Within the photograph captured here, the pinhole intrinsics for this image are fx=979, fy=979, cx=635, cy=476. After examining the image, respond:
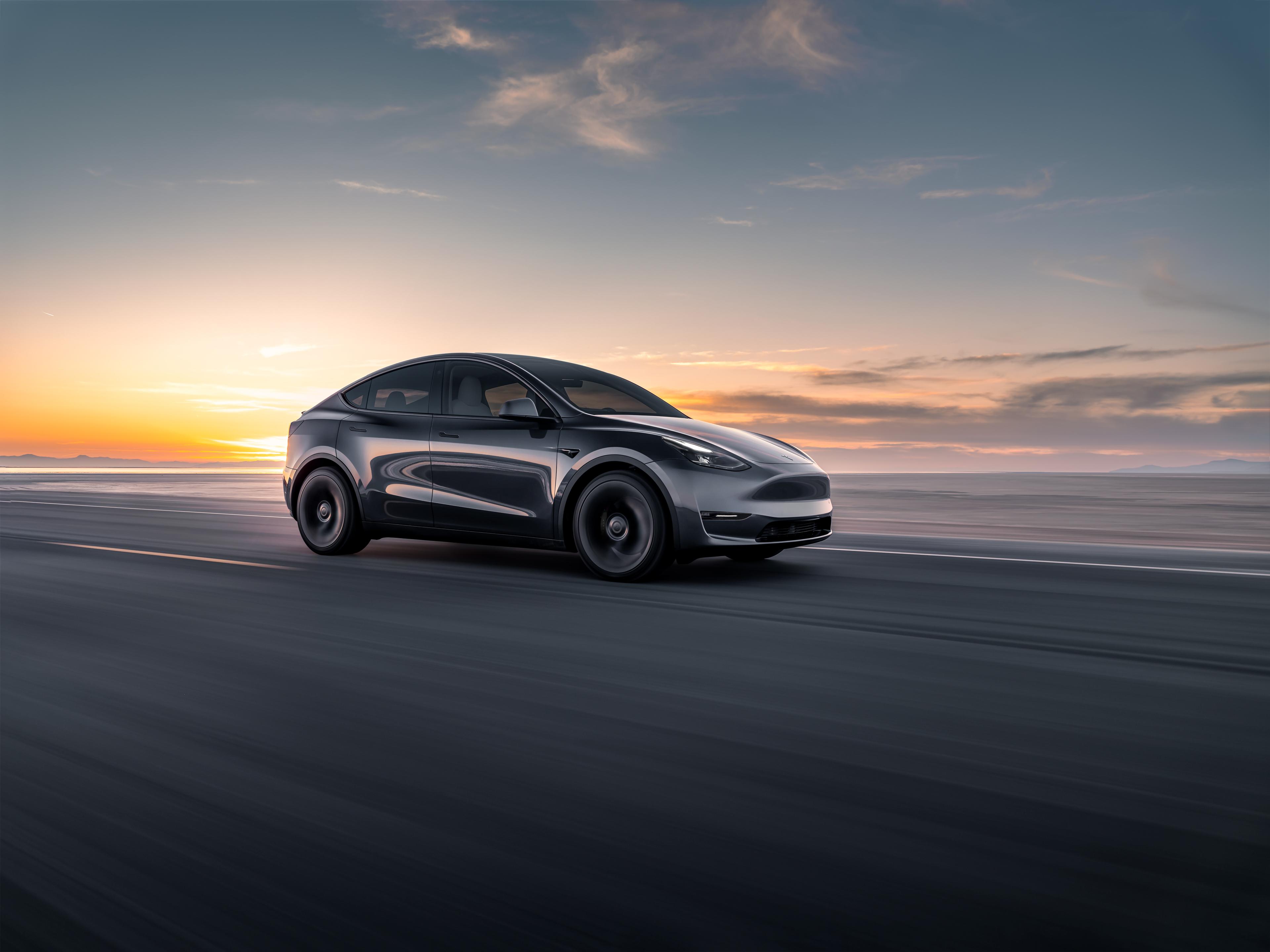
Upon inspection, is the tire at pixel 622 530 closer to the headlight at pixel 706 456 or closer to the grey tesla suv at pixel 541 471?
the grey tesla suv at pixel 541 471

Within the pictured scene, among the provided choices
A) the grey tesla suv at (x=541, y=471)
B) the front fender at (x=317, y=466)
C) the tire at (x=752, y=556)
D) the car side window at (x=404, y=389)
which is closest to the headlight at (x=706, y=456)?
the grey tesla suv at (x=541, y=471)

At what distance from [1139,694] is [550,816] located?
2548mm

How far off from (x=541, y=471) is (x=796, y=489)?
72.6 inches

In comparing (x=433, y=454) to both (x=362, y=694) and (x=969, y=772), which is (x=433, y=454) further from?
(x=969, y=772)

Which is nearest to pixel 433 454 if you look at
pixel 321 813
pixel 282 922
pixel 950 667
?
pixel 950 667

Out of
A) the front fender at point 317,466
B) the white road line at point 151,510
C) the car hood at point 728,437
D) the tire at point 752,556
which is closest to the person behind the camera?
the car hood at point 728,437

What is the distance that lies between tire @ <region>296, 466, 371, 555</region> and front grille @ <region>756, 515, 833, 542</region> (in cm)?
359

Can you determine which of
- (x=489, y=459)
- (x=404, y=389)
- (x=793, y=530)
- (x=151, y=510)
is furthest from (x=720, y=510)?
(x=151, y=510)

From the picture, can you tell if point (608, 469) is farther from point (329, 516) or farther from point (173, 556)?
point (173, 556)

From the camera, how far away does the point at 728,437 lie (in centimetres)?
711

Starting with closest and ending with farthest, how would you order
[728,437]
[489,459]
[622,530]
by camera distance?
1. [622,530]
2. [728,437]
3. [489,459]

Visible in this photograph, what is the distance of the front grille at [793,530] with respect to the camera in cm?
666

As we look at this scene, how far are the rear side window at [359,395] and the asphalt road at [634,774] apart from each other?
2.73 metres

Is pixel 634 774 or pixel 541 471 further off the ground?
pixel 541 471
